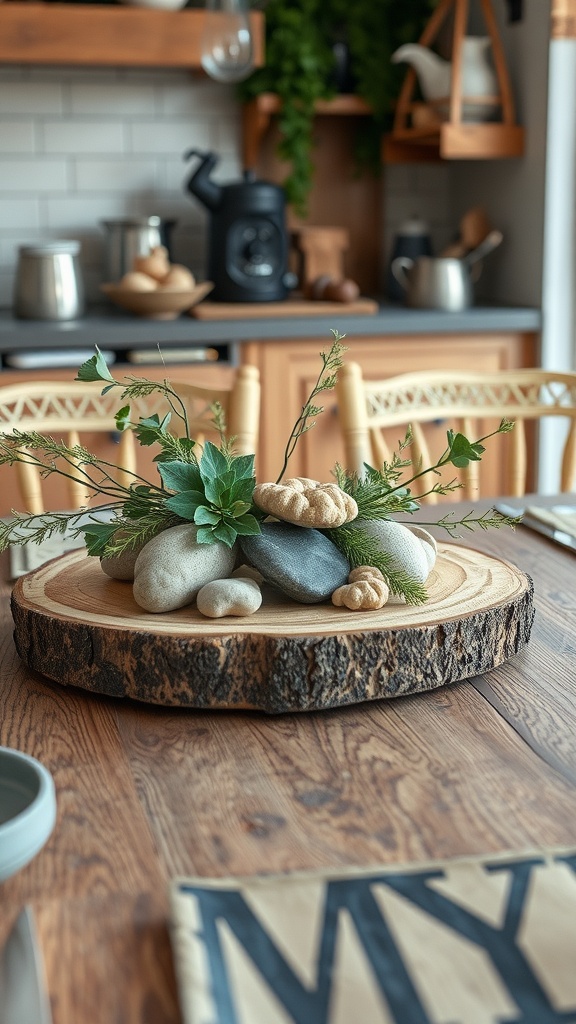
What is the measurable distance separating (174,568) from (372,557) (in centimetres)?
17

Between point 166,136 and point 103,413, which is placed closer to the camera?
point 103,413

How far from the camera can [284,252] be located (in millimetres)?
3016

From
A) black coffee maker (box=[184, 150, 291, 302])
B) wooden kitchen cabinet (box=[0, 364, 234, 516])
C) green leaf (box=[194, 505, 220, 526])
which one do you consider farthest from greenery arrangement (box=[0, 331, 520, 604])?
black coffee maker (box=[184, 150, 291, 302])

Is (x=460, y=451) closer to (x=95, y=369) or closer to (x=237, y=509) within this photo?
(x=237, y=509)

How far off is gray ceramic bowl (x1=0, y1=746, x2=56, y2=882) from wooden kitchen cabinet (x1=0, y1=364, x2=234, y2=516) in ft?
6.00

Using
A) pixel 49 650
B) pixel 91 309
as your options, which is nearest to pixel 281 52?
pixel 91 309

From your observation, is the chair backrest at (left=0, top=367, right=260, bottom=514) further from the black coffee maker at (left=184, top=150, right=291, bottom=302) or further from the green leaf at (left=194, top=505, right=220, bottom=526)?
the black coffee maker at (left=184, top=150, right=291, bottom=302)

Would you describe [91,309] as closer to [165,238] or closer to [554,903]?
[165,238]

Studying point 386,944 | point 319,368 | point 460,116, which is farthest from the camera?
point 460,116

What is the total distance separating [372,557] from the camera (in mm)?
1008

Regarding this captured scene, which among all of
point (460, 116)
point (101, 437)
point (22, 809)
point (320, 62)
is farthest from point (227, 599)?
point (320, 62)

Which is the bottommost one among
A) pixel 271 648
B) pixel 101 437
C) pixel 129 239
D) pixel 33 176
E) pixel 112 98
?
pixel 101 437

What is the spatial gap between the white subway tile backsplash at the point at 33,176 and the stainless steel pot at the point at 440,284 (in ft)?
3.34

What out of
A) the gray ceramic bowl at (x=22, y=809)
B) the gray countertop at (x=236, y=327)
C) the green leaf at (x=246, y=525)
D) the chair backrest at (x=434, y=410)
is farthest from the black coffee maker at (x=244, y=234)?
the gray ceramic bowl at (x=22, y=809)
